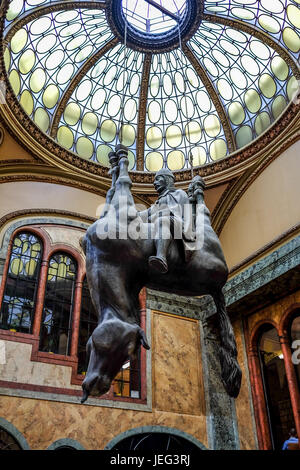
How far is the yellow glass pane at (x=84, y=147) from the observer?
46.2ft

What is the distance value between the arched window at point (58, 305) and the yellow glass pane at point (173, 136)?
5537 millimetres

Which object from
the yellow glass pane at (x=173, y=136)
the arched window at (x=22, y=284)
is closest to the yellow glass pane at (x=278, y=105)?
the yellow glass pane at (x=173, y=136)

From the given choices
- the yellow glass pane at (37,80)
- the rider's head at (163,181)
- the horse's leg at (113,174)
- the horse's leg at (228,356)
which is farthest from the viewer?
the yellow glass pane at (37,80)

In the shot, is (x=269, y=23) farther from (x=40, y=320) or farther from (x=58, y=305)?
(x=40, y=320)

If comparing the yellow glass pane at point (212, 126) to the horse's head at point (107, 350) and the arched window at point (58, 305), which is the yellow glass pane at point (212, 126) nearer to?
the arched window at point (58, 305)

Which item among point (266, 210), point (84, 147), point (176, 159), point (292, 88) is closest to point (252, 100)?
point (292, 88)

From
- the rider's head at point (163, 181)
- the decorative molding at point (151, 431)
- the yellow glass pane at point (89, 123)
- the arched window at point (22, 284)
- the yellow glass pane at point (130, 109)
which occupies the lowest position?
the decorative molding at point (151, 431)

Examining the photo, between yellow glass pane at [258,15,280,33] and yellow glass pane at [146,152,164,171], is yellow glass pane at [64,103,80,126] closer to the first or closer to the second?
yellow glass pane at [146,152,164,171]

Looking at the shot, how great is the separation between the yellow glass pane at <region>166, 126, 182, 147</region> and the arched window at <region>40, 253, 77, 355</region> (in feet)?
18.2

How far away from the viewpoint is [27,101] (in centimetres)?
1291

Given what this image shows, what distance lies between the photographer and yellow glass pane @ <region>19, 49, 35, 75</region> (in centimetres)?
1248

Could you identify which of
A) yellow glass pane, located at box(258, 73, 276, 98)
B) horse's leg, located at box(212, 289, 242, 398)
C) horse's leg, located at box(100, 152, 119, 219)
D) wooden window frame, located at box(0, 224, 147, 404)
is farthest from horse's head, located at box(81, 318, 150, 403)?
yellow glass pane, located at box(258, 73, 276, 98)

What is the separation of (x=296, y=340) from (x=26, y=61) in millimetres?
10577
